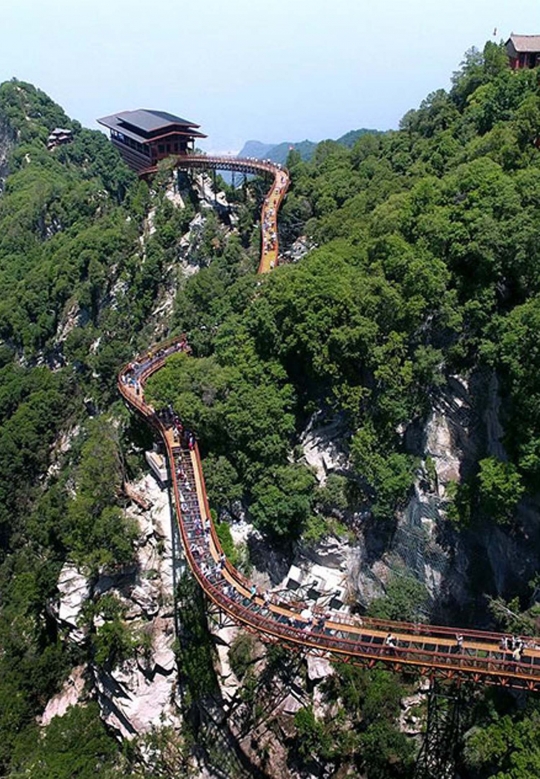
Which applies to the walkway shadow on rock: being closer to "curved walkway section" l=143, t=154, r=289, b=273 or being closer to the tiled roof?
"curved walkway section" l=143, t=154, r=289, b=273

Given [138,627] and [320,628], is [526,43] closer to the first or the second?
[320,628]

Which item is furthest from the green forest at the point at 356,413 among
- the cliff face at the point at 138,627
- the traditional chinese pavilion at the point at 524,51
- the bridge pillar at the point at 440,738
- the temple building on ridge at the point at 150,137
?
the temple building on ridge at the point at 150,137

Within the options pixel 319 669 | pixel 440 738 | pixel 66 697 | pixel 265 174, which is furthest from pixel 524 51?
pixel 66 697

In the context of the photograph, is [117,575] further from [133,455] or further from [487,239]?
[487,239]

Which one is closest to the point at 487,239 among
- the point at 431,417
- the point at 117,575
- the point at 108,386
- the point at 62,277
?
the point at 431,417

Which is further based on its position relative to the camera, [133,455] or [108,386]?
[108,386]

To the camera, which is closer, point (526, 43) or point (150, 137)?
point (526, 43)

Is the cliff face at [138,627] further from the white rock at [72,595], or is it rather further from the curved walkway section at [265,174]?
the curved walkway section at [265,174]
